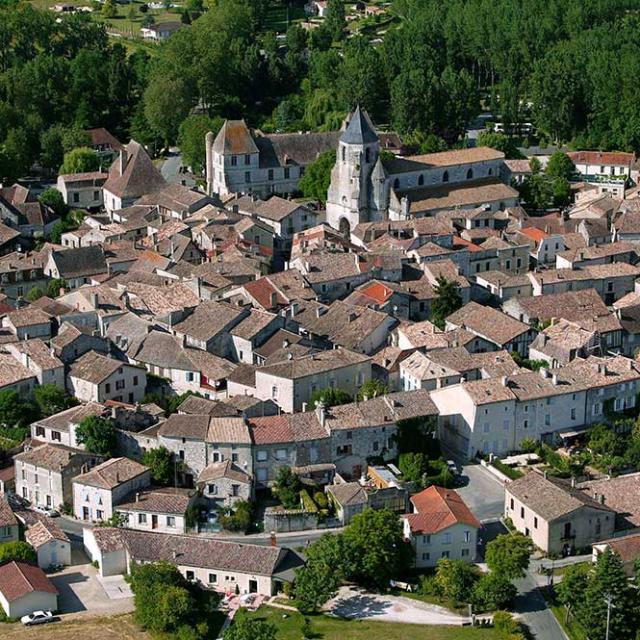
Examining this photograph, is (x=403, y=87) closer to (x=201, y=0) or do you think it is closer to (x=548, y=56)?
(x=548, y=56)

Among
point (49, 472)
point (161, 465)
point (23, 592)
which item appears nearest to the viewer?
point (23, 592)

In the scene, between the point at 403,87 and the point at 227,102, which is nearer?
the point at 403,87

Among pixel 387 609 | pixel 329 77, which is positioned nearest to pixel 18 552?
pixel 387 609

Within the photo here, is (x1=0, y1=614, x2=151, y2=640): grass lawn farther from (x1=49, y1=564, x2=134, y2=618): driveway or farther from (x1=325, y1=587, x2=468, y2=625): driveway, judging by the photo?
(x1=325, y1=587, x2=468, y2=625): driveway

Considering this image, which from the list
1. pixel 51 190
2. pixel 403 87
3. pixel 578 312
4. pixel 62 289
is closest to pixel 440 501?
pixel 578 312

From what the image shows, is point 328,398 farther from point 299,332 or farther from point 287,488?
point 299,332

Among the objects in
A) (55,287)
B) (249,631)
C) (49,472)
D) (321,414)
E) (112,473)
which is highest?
(55,287)
